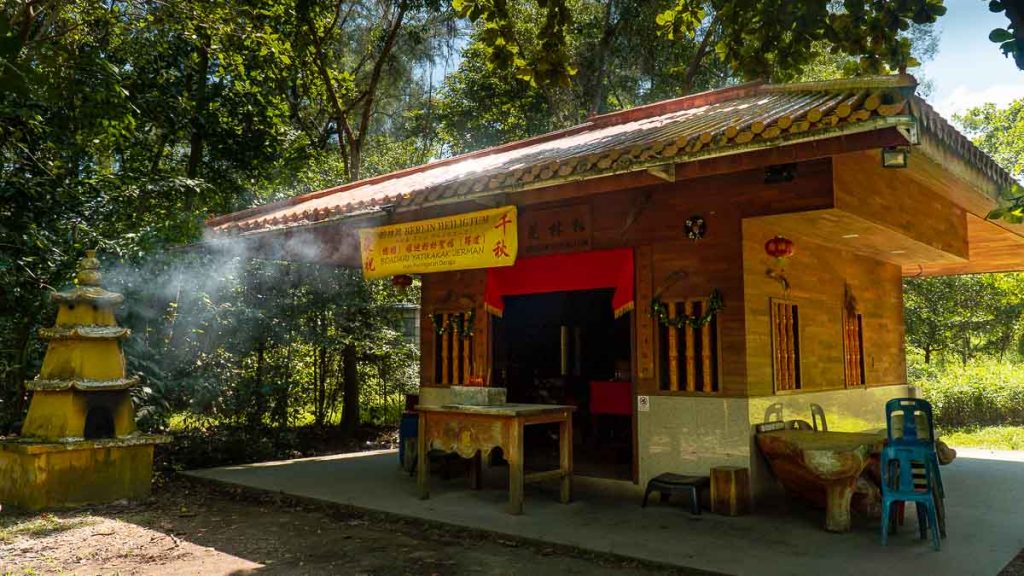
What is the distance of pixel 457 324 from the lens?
889cm

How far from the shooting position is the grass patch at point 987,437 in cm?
1200

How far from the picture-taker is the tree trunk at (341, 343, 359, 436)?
12.4m

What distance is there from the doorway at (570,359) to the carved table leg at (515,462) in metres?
3.72

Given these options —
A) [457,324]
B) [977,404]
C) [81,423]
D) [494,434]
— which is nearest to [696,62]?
[977,404]

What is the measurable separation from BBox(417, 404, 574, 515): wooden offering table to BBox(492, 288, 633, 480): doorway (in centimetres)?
321

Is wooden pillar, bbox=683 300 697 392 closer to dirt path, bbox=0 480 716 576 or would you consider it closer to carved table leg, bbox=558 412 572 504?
carved table leg, bbox=558 412 572 504

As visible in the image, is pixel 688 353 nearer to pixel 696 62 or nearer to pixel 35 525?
pixel 35 525

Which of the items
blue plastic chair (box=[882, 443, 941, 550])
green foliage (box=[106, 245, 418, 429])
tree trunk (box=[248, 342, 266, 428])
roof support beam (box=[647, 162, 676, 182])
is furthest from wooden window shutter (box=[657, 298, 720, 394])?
tree trunk (box=[248, 342, 266, 428])

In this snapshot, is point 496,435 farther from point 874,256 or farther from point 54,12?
point 54,12

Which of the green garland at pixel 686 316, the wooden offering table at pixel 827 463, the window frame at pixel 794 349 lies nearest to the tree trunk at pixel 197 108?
the green garland at pixel 686 316

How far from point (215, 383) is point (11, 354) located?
7.90ft

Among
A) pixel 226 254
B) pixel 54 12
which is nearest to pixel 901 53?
pixel 226 254

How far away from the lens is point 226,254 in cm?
1027

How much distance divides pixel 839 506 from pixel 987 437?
950 cm
